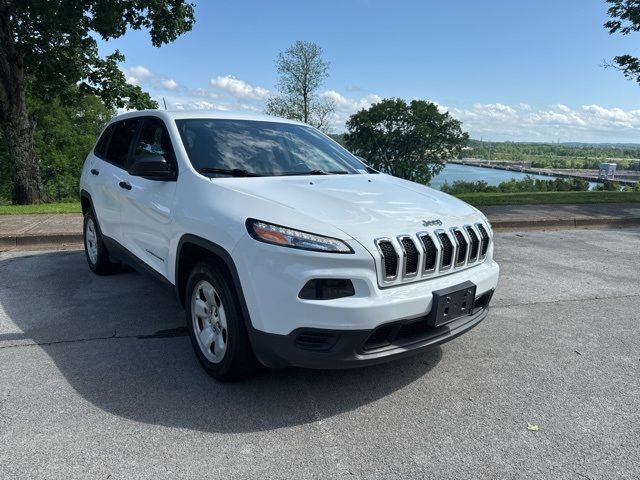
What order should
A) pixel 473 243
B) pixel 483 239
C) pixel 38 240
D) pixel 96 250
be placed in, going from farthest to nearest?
pixel 38 240, pixel 96 250, pixel 483 239, pixel 473 243

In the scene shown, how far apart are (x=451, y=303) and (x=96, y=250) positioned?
14.1 ft

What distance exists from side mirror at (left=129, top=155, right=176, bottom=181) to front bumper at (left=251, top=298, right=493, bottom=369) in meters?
1.46

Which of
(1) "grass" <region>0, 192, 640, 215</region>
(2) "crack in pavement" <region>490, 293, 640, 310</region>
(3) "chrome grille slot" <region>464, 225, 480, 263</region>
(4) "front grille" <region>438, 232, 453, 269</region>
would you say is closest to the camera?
(4) "front grille" <region>438, 232, 453, 269</region>

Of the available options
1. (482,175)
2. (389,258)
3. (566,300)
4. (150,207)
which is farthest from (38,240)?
(482,175)

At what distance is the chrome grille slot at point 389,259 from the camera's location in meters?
2.67

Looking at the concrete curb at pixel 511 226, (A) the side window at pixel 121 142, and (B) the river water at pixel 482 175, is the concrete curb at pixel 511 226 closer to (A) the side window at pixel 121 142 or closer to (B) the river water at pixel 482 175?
(B) the river water at pixel 482 175

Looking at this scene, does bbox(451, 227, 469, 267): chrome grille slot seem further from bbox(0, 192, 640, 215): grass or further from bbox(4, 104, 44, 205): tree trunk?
bbox(4, 104, 44, 205): tree trunk

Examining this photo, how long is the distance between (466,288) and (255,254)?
4.36ft

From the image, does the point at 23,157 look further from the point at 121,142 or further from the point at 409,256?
the point at 409,256

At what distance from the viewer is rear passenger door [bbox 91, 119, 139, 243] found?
4.57 m

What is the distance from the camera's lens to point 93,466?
2.32 metres

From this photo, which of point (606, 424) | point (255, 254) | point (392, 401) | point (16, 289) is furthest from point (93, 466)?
point (16, 289)

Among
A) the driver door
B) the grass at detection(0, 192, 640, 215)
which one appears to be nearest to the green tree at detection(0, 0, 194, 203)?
the grass at detection(0, 192, 640, 215)

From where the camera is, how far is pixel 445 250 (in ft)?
9.67
